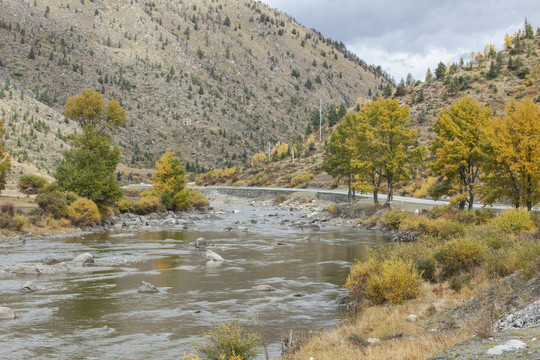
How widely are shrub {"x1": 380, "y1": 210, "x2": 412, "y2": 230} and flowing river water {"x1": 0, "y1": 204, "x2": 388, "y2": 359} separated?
4289 mm

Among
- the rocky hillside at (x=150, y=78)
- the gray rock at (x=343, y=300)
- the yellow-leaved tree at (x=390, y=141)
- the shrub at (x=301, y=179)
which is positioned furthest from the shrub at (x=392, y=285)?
the rocky hillside at (x=150, y=78)

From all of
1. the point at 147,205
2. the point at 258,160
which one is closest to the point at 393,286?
the point at 147,205

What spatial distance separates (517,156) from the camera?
25594 millimetres

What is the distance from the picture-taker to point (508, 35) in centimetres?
10231

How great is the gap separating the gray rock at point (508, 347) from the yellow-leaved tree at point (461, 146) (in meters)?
25.1

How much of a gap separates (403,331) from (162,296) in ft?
32.5

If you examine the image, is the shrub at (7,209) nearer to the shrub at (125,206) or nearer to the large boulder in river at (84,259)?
the large boulder in river at (84,259)

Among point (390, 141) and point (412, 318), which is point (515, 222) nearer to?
point (412, 318)

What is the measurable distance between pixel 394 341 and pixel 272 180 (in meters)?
91.3

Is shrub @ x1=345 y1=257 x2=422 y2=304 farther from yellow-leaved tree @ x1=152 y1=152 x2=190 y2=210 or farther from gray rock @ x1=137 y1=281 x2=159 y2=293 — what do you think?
yellow-leaved tree @ x1=152 y1=152 x2=190 y2=210

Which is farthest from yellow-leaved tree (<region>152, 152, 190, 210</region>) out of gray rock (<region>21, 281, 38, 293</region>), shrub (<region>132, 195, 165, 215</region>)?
gray rock (<region>21, 281, 38, 293</region>)

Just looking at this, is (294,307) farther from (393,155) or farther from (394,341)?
(393,155)

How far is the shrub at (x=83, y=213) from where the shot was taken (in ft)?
127

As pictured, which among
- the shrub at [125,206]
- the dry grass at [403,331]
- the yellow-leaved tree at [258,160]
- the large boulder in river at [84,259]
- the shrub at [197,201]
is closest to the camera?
the dry grass at [403,331]
